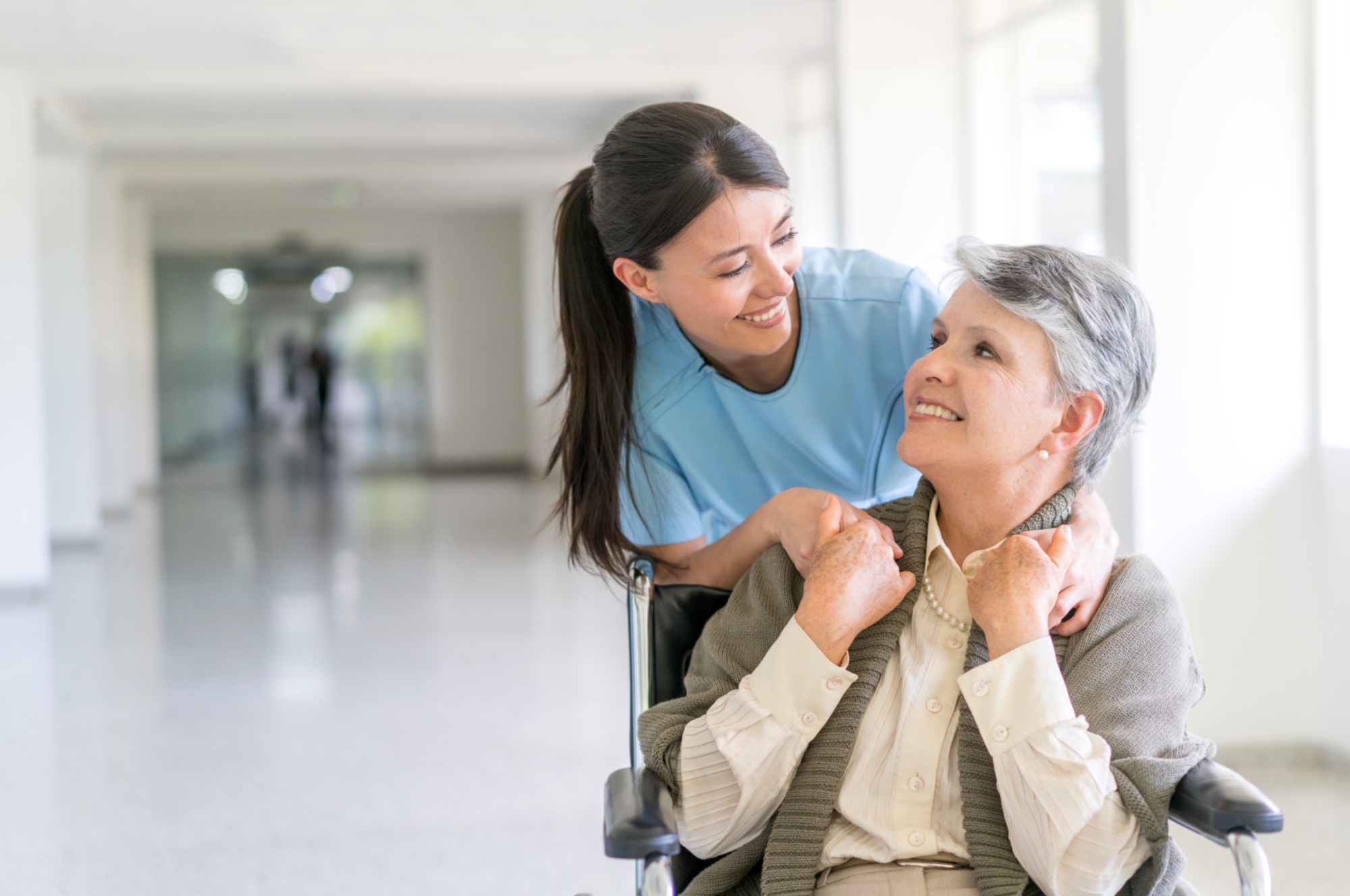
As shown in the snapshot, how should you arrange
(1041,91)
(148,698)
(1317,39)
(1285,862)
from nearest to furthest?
(1285,862)
(1317,39)
(148,698)
(1041,91)

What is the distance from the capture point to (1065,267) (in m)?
1.45

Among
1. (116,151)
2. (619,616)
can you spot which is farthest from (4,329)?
(619,616)

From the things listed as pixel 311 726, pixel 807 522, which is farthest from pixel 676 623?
pixel 311 726

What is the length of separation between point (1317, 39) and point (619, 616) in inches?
152

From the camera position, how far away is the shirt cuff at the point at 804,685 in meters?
1.41

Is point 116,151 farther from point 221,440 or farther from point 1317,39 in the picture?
point 1317,39

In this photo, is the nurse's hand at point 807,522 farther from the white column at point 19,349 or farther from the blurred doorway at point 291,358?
the blurred doorway at point 291,358

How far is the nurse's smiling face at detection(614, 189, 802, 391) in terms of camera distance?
1.62 m

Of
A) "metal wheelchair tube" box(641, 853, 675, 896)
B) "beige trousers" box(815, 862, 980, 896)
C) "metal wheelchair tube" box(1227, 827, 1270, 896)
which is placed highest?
"metal wheelchair tube" box(1227, 827, 1270, 896)

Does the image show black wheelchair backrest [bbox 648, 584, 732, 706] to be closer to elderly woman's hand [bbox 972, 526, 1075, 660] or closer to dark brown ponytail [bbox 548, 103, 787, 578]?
dark brown ponytail [bbox 548, 103, 787, 578]

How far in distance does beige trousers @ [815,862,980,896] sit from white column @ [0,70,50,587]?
22.1ft

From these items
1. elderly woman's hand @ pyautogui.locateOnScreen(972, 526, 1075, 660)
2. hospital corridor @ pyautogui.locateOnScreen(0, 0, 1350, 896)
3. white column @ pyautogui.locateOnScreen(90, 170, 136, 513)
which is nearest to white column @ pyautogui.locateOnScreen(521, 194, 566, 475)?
hospital corridor @ pyautogui.locateOnScreen(0, 0, 1350, 896)

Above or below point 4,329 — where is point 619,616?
below

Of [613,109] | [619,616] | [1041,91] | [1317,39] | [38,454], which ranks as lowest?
[619,616]
